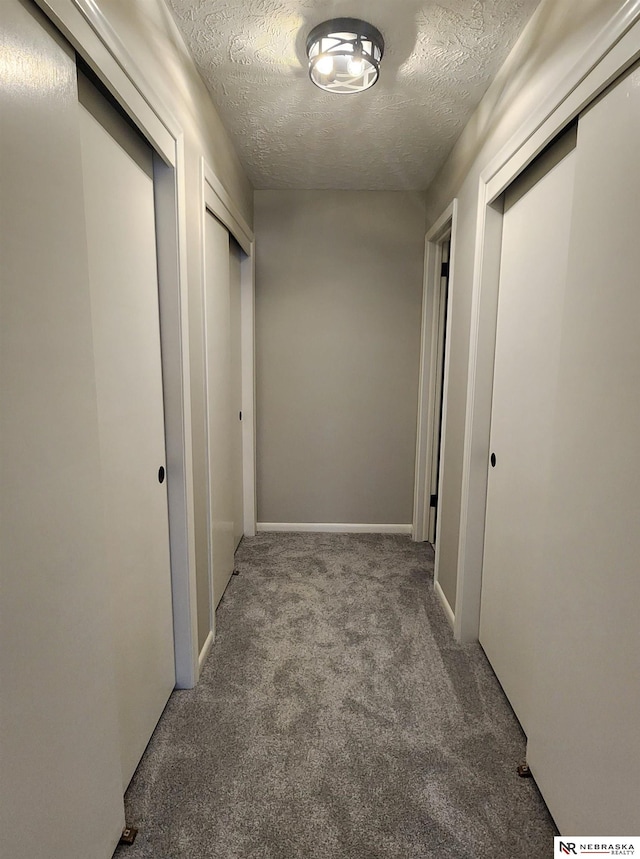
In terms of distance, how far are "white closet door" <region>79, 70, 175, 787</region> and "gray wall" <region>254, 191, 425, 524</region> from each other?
1756 millimetres

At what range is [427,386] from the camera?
3.30 metres

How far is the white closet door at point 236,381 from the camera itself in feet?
9.62

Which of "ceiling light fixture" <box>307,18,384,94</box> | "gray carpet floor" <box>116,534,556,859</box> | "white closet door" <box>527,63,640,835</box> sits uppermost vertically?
"ceiling light fixture" <box>307,18,384,94</box>

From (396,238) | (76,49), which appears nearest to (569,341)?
(76,49)

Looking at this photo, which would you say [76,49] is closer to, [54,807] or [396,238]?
[54,807]

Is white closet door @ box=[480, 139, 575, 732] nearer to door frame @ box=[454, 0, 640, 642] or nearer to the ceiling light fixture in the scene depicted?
door frame @ box=[454, 0, 640, 642]

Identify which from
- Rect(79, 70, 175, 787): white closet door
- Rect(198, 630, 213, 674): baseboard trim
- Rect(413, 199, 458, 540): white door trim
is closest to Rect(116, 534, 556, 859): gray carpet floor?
Rect(198, 630, 213, 674): baseboard trim

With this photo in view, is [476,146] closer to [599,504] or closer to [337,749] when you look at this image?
[599,504]

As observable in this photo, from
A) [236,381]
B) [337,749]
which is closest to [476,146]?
[236,381]

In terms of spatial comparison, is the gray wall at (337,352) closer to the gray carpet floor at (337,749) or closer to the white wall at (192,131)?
the white wall at (192,131)

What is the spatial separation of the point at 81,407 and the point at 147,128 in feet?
2.93

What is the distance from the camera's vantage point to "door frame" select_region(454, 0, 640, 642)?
4.95ft

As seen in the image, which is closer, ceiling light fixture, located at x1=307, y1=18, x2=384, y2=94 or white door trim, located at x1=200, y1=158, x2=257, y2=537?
ceiling light fixture, located at x1=307, y1=18, x2=384, y2=94

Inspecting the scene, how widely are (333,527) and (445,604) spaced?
4.04 feet
